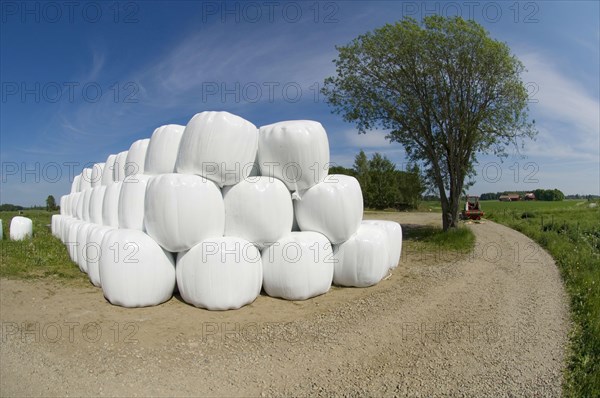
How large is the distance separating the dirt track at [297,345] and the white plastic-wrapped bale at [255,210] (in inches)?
43.4

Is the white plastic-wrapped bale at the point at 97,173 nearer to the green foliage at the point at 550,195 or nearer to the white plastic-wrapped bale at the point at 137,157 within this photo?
the white plastic-wrapped bale at the point at 137,157

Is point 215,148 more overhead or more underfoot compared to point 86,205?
more overhead

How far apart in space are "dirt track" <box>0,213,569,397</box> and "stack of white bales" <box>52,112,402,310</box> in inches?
13.2

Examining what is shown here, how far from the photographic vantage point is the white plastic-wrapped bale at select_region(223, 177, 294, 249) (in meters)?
5.69

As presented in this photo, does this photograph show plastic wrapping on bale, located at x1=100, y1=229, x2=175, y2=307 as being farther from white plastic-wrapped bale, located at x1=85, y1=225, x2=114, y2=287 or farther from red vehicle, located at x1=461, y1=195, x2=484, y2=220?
red vehicle, located at x1=461, y1=195, x2=484, y2=220

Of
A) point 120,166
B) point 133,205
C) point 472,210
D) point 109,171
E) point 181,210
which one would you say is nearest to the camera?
point 181,210

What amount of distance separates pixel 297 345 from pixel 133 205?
147 inches

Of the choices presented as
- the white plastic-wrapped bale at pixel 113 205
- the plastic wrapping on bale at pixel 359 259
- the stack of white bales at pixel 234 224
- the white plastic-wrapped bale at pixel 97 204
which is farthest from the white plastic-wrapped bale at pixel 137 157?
the plastic wrapping on bale at pixel 359 259

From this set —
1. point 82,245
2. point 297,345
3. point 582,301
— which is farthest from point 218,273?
point 582,301

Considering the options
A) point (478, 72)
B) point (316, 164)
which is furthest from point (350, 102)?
point (316, 164)

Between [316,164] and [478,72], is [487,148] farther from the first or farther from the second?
[316,164]

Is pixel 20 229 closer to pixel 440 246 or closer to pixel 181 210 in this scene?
pixel 181 210

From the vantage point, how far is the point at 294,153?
19.7 ft

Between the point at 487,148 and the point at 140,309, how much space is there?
14072 mm
